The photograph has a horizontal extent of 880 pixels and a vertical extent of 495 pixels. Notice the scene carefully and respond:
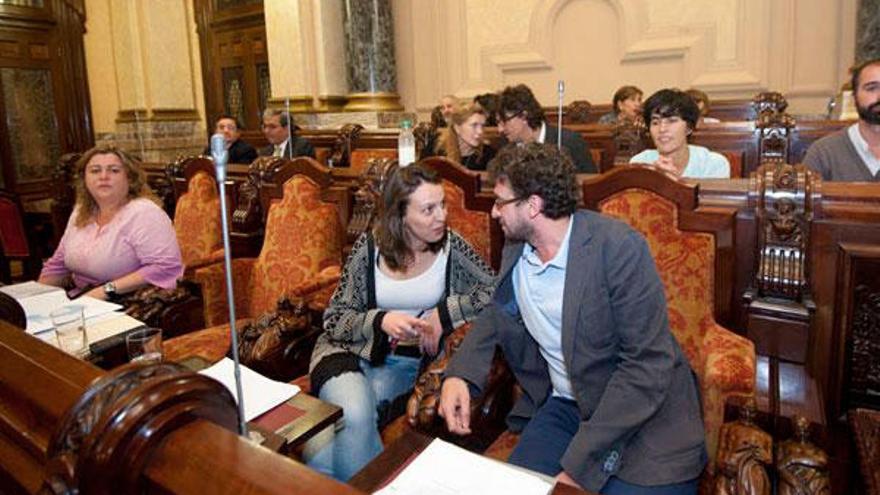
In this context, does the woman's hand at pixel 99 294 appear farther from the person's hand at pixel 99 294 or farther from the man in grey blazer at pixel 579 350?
the man in grey blazer at pixel 579 350

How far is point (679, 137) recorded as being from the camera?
10.4 feet

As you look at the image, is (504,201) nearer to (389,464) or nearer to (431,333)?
(431,333)

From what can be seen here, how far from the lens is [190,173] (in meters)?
4.11

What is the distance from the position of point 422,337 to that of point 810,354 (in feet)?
4.01

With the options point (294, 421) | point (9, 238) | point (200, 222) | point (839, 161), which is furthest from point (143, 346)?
point (9, 238)

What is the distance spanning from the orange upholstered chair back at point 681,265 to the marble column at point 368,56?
5.53 m

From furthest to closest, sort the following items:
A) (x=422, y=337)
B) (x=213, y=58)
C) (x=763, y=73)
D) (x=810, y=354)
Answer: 1. (x=213, y=58)
2. (x=763, y=73)
3. (x=422, y=337)
4. (x=810, y=354)

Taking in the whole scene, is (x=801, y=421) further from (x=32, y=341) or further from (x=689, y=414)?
(x=32, y=341)

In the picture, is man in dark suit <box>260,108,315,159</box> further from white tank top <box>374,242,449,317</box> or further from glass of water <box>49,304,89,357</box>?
glass of water <box>49,304,89,357</box>

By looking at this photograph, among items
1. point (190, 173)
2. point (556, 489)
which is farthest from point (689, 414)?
point (190, 173)

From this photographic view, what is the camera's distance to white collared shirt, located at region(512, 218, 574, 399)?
73.2 inches

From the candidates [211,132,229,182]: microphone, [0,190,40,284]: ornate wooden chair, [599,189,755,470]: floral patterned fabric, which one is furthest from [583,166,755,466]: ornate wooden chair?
[0,190,40,284]: ornate wooden chair

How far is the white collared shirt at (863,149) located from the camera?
2.97 meters

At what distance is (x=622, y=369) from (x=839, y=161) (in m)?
1.98
